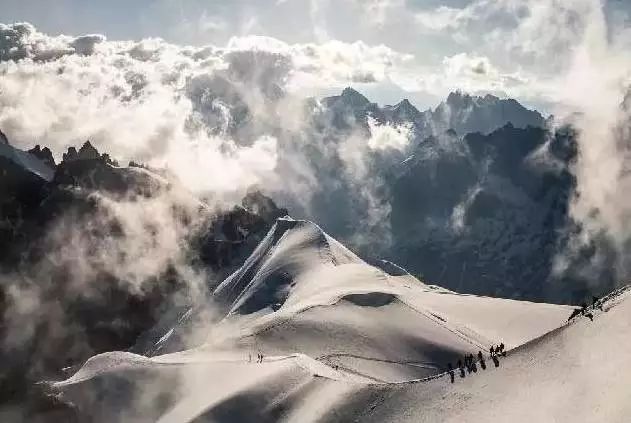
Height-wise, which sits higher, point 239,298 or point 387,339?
point 239,298

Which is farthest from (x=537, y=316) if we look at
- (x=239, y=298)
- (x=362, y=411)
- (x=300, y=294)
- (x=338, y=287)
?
(x=239, y=298)

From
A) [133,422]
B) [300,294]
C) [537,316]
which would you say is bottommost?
[537,316]

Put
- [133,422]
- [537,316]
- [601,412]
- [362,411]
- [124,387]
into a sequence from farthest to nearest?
[537,316] < [124,387] < [133,422] < [362,411] < [601,412]

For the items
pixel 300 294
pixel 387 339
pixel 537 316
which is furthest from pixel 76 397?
pixel 537 316

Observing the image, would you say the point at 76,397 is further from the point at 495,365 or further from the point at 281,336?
the point at 495,365

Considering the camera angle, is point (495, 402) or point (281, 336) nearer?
point (495, 402)

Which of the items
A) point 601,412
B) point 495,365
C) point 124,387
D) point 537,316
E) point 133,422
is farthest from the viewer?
point 537,316

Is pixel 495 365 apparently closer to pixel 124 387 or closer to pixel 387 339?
pixel 387 339
